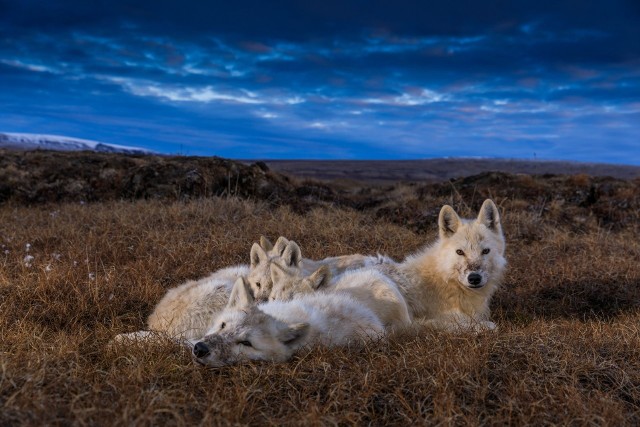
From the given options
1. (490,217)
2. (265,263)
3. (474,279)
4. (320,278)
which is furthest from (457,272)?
(265,263)

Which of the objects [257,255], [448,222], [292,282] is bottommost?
[292,282]

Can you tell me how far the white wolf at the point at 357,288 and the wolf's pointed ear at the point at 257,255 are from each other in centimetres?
51

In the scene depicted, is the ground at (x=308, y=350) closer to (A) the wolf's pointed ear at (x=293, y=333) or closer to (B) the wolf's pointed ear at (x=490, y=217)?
(A) the wolf's pointed ear at (x=293, y=333)

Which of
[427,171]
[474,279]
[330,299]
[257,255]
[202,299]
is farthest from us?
[427,171]

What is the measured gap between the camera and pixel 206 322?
5.03m

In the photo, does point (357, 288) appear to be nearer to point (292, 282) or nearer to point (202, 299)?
point (292, 282)

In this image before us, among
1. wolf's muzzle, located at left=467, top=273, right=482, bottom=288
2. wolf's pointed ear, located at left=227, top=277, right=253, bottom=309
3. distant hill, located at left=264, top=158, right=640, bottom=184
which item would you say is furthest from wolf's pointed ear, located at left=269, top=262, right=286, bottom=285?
distant hill, located at left=264, top=158, right=640, bottom=184

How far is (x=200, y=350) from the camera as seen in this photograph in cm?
386

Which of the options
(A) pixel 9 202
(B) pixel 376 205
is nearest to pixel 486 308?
(B) pixel 376 205

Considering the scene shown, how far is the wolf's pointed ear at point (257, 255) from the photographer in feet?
20.7

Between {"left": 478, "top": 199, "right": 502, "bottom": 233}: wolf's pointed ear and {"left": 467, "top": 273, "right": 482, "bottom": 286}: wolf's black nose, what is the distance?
877 millimetres

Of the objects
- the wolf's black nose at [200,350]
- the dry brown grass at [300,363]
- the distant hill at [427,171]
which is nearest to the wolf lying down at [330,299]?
the wolf's black nose at [200,350]

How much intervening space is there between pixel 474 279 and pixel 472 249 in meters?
0.42

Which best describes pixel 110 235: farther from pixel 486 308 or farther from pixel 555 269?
pixel 555 269
